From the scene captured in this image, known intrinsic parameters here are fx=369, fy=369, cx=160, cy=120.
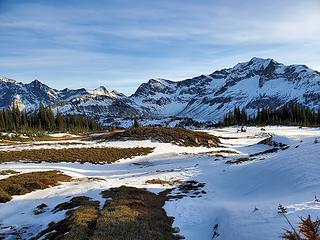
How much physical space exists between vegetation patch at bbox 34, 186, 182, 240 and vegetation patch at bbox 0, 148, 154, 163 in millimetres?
23189

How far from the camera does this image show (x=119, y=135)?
7325 cm

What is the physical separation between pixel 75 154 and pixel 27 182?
1880 cm

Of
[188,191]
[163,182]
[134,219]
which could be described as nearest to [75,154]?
[163,182]

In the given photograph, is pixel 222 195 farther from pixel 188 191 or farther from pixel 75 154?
pixel 75 154

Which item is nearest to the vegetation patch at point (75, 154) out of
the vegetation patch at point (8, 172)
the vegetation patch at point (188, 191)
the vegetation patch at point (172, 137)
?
the vegetation patch at point (8, 172)

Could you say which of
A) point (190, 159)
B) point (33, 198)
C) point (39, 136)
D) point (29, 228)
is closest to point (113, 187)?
point (33, 198)

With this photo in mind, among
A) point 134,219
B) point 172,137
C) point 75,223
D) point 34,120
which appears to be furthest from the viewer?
point 34,120

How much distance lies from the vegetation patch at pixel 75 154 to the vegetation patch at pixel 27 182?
33.3ft

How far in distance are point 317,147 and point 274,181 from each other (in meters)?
5.22

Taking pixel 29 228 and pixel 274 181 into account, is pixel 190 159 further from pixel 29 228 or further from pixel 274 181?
pixel 29 228

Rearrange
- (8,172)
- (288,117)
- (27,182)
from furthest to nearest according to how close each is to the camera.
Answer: (288,117) → (8,172) → (27,182)

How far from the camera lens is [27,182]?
108 ft

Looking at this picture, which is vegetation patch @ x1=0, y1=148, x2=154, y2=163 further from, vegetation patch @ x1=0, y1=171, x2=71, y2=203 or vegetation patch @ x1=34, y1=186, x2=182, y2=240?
vegetation patch @ x1=34, y1=186, x2=182, y2=240

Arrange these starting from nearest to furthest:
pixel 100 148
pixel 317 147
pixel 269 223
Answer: pixel 269 223 < pixel 317 147 < pixel 100 148
